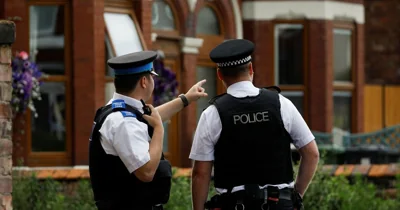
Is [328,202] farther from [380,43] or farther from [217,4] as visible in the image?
[380,43]

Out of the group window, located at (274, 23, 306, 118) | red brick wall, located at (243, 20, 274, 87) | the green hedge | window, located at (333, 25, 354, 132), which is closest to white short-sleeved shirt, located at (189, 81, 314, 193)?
the green hedge

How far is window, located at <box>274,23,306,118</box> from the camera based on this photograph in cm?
2062

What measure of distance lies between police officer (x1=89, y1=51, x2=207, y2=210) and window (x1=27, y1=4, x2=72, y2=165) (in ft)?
26.7

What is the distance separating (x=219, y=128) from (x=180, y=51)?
10.7m

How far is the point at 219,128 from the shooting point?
802cm

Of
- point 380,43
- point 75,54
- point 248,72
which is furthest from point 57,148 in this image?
point 380,43

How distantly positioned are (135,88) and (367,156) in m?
11.2

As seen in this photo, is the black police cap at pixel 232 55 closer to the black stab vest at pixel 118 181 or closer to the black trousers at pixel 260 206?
the black stab vest at pixel 118 181

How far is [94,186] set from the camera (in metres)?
7.72

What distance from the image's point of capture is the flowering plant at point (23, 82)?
49.4 feet

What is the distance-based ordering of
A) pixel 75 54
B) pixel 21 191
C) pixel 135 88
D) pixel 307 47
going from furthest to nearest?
1. pixel 307 47
2. pixel 75 54
3. pixel 21 191
4. pixel 135 88

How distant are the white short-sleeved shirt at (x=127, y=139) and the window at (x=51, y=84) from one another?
8287mm

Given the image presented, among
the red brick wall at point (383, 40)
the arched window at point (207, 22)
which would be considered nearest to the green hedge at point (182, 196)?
the arched window at point (207, 22)

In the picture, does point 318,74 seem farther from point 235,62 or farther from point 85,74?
point 235,62
